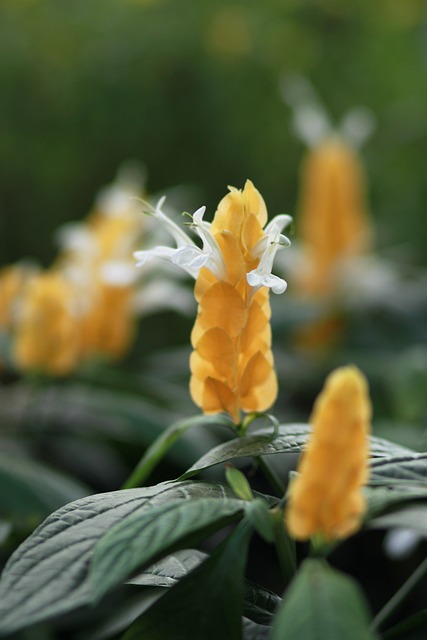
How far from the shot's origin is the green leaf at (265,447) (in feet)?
1.61

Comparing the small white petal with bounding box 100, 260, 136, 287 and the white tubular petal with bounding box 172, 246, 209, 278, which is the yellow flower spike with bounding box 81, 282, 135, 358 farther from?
the white tubular petal with bounding box 172, 246, 209, 278

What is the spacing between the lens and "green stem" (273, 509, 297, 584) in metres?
0.45

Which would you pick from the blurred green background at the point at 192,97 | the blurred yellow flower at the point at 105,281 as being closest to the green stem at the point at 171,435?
the blurred yellow flower at the point at 105,281

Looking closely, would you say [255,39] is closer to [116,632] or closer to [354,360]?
[354,360]

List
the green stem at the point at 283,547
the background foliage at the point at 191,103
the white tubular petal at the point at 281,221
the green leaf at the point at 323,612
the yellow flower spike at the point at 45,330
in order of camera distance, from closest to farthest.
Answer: the green leaf at the point at 323,612, the green stem at the point at 283,547, the white tubular petal at the point at 281,221, the yellow flower spike at the point at 45,330, the background foliage at the point at 191,103

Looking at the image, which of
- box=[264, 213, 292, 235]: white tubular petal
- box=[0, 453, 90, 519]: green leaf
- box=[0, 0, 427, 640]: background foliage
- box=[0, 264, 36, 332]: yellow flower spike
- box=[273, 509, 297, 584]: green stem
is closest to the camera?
box=[273, 509, 297, 584]: green stem

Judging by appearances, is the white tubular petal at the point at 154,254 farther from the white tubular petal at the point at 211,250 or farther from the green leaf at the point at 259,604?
the green leaf at the point at 259,604

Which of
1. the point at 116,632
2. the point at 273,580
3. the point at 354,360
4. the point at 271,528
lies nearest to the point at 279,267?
the point at 354,360

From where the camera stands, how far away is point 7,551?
86 cm

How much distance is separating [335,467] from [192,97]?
1.95m

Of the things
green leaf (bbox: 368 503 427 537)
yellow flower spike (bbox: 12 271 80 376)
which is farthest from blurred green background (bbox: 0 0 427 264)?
green leaf (bbox: 368 503 427 537)

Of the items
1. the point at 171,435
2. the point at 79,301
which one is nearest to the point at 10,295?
the point at 79,301

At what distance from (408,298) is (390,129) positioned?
0.74m

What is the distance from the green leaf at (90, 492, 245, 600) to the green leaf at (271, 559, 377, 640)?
62 mm
